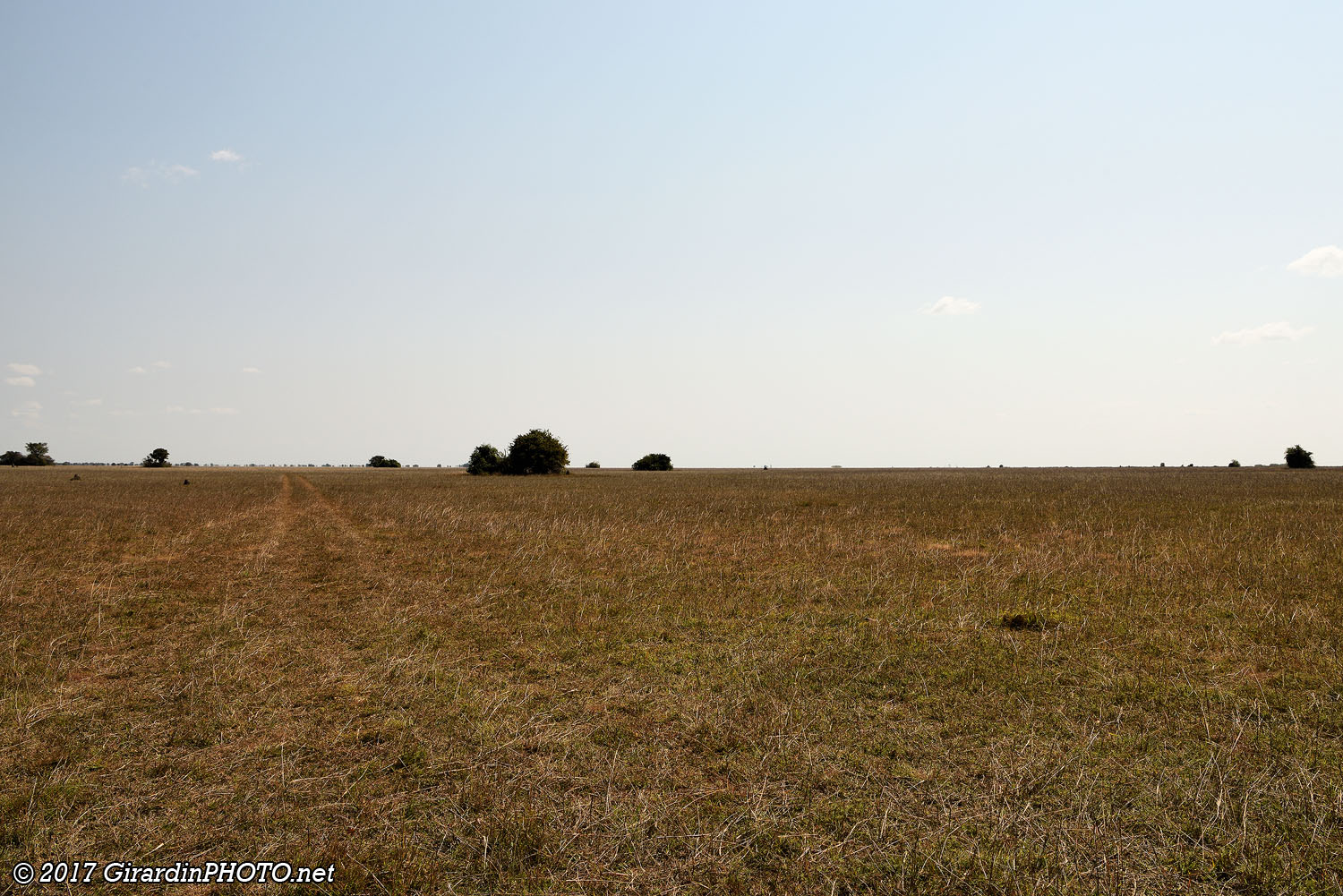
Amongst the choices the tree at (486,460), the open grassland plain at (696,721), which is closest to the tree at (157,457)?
the tree at (486,460)

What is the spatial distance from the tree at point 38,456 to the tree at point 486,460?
125m

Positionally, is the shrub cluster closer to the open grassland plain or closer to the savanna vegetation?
the open grassland plain

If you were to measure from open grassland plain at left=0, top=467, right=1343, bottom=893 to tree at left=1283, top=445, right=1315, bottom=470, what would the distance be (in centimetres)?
9665

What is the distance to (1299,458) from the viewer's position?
8706 centimetres

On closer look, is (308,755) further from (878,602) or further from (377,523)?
(377,523)

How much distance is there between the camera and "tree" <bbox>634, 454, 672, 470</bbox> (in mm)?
112625

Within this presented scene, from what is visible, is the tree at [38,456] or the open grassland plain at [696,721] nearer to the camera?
the open grassland plain at [696,721]

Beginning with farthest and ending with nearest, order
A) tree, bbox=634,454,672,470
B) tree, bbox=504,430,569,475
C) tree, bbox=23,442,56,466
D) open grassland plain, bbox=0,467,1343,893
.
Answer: tree, bbox=23,442,56,466, tree, bbox=634,454,672,470, tree, bbox=504,430,569,475, open grassland plain, bbox=0,467,1343,893

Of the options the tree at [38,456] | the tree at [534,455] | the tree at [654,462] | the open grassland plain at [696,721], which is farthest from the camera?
the tree at [38,456]

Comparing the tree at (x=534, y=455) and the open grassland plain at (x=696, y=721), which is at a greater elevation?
the tree at (x=534, y=455)

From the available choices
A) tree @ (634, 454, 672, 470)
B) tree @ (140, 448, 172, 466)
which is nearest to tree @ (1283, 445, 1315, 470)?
tree @ (634, 454, 672, 470)

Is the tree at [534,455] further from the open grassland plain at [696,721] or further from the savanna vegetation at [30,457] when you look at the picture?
the savanna vegetation at [30,457]

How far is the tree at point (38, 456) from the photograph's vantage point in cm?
15162

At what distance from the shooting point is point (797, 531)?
20109 mm
